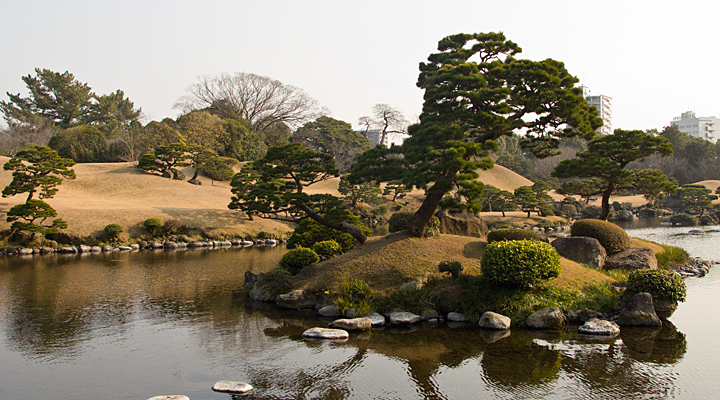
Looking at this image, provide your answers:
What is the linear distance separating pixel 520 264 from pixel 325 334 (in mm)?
4576

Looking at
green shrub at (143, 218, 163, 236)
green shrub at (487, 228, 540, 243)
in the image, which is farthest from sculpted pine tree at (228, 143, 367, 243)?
green shrub at (143, 218, 163, 236)

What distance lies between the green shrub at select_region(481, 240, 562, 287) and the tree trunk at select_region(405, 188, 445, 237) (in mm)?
2786

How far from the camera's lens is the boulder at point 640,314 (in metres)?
9.59

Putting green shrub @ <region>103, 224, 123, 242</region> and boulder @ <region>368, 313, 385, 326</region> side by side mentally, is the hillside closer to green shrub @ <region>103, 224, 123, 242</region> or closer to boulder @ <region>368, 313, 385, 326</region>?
green shrub @ <region>103, 224, 123, 242</region>

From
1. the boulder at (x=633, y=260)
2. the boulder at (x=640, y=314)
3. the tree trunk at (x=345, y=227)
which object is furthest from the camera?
the tree trunk at (x=345, y=227)

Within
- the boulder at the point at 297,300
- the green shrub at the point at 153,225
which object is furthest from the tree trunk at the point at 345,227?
the green shrub at the point at 153,225

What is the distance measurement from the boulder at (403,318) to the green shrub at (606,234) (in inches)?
354

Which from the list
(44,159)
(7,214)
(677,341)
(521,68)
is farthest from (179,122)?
(677,341)

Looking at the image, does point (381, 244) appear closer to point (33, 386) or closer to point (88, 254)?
point (33, 386)

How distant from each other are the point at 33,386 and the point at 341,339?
16.8 ft

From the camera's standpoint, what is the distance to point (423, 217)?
13.3 meters

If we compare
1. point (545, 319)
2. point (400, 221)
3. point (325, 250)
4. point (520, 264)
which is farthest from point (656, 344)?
point (400, 221)

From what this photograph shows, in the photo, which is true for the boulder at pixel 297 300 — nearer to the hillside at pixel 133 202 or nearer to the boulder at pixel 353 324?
the boulder at pixel 353 324

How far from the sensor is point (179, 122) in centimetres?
5188
